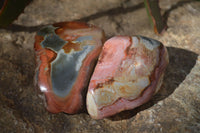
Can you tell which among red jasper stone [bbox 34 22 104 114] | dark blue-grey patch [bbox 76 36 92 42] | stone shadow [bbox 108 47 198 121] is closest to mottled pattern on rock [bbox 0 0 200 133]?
stone shadow [bbox 108 47 198 121]

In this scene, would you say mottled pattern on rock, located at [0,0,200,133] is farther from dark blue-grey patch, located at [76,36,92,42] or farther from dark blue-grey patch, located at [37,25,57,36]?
dark blue-grey patch, located at [76,36,92,42]

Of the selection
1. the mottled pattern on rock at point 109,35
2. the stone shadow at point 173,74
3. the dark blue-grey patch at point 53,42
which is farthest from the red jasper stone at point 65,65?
the stone shadow at point 173,74

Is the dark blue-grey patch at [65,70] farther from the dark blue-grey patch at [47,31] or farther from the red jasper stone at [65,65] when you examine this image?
the dark blue-grey patch at [47,31]

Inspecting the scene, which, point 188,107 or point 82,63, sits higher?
point 82,63

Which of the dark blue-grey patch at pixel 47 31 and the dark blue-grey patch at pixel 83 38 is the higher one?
the dark blue-grey patch at pixel 47 31

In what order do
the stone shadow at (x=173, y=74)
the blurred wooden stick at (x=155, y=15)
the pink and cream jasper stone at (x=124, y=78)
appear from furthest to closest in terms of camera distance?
the blurred wooden stick at (x=155, y=15), the stone shadow at (x=173, y=74), the pink and cream jasper stone at (x=124, y=78)

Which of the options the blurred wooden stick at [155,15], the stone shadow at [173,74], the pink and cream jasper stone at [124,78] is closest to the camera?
the pink and cream jasper stone at [124,78]

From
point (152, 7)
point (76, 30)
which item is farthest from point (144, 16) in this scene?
point (76, 30)

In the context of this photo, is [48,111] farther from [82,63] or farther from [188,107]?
[188,107]
